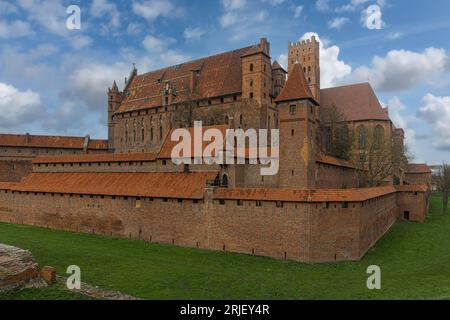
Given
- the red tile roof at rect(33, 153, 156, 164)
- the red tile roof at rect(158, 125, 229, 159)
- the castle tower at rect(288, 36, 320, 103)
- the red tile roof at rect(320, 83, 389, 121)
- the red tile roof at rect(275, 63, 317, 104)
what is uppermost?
the castle tower at rect(288, 36, 320, 103)

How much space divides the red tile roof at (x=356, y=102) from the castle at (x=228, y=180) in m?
0.14

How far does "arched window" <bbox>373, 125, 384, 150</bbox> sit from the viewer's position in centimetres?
4178

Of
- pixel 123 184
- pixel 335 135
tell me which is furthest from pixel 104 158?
pixel 335 135

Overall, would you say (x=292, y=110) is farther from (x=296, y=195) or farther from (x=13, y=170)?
(x=13, y=170)

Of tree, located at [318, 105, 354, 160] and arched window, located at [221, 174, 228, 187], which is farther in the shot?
tree, located at [318, 105, 354, 160]

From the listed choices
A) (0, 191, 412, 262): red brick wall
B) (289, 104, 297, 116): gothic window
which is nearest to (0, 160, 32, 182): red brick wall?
(0, 191, 412, 262): red brick wall

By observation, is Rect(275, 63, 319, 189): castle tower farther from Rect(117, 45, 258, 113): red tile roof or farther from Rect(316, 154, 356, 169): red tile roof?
Rect(117, 45, 258, 113): red tile roof

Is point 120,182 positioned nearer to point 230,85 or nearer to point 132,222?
point 132,222

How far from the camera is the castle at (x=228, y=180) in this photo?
21.8 metres

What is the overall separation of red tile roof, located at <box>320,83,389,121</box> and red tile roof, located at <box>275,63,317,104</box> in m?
22.3

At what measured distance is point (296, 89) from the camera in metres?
24.7

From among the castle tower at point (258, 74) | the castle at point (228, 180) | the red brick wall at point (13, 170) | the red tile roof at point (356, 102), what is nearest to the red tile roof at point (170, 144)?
the castle at point (228, 180)

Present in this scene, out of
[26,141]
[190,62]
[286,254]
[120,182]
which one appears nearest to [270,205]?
[286,254]
